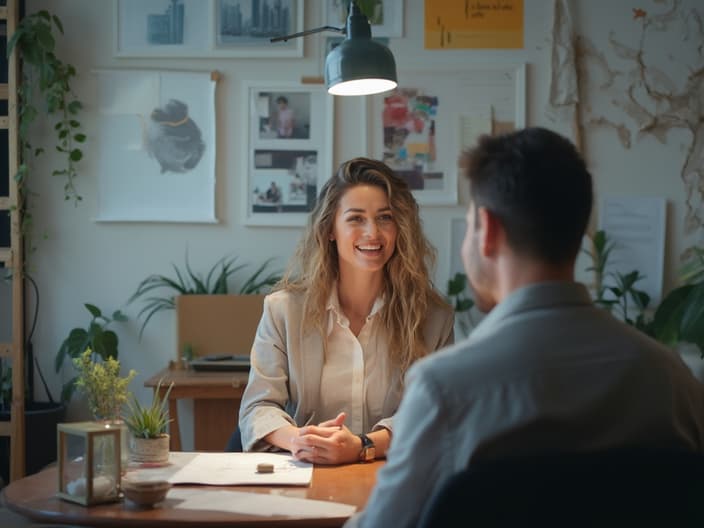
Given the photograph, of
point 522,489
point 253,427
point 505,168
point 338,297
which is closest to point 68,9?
point 338,297

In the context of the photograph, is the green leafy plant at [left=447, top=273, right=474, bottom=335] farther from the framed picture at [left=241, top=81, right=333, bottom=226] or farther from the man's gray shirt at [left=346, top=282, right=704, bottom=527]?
the man's gray shirt at [left=346, top=282, right=704, bottom=527]

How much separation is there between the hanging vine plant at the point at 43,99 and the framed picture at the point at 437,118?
56.6 inches

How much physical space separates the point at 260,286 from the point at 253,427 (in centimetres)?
199

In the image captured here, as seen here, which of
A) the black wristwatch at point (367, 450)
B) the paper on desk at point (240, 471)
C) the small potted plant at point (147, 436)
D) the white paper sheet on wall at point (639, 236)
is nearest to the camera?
the paper on desk at point (240, 471)

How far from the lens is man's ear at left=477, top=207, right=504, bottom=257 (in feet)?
4.47

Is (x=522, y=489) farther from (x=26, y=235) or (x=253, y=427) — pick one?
(x=26, y=235)

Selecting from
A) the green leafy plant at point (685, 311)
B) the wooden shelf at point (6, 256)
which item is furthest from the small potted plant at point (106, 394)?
the wooden shelf at point (6, 256)

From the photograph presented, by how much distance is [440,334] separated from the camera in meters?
2.83

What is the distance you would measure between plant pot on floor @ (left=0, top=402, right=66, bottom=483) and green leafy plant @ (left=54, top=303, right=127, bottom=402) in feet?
0.41

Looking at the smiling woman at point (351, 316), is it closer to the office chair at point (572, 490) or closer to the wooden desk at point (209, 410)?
the wooden desk at point (209, 410)

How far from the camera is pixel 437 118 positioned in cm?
457

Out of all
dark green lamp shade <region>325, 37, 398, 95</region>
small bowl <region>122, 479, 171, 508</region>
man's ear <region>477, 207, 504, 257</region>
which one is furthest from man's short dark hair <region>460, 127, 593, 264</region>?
dark green lamp shade <region>325, 37, 398, 95</region>

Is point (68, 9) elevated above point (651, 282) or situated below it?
above

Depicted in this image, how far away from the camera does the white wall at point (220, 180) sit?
4555mm
